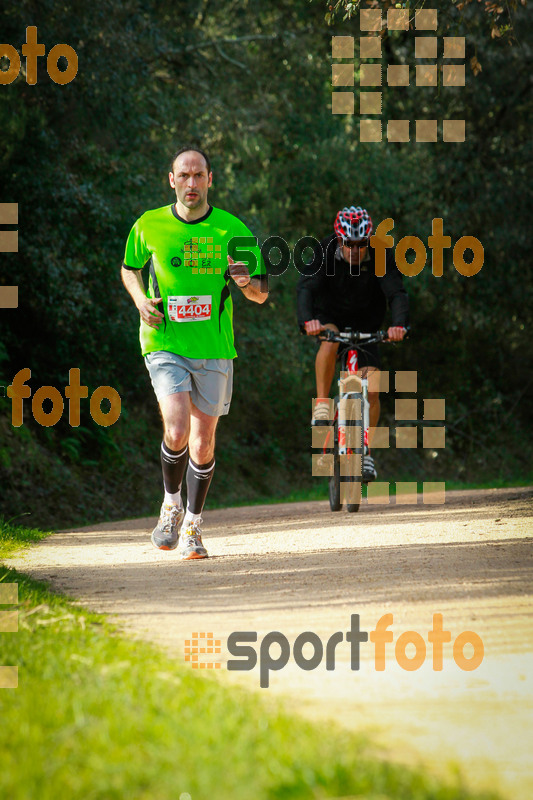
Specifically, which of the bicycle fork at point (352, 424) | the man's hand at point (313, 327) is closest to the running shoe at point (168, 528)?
the bicycle fork at point (352, 424)

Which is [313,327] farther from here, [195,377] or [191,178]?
[191,178]

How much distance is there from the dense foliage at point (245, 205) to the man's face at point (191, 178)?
26.2 feet

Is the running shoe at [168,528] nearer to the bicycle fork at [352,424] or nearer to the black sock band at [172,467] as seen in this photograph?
the black sock band at [172,467]

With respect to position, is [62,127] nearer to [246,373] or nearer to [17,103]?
[17,103]

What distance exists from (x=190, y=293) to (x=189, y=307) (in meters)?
0.09

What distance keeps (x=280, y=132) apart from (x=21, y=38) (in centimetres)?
960

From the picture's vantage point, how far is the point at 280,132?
23109mm

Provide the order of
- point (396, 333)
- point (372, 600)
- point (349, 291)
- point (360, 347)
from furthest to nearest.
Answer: point (349, 291), point (360, 347), point (396, 333), point (372, 600)

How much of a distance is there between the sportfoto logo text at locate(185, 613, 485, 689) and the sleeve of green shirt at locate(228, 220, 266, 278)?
10.3 feet

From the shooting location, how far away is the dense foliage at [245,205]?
15.3 meters

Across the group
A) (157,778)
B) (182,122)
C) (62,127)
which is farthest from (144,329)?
(182,122)

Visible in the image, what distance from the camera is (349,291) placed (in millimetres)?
9953

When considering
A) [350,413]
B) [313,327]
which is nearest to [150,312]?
[313,327]

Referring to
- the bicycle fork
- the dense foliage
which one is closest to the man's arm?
the bicycle fork
